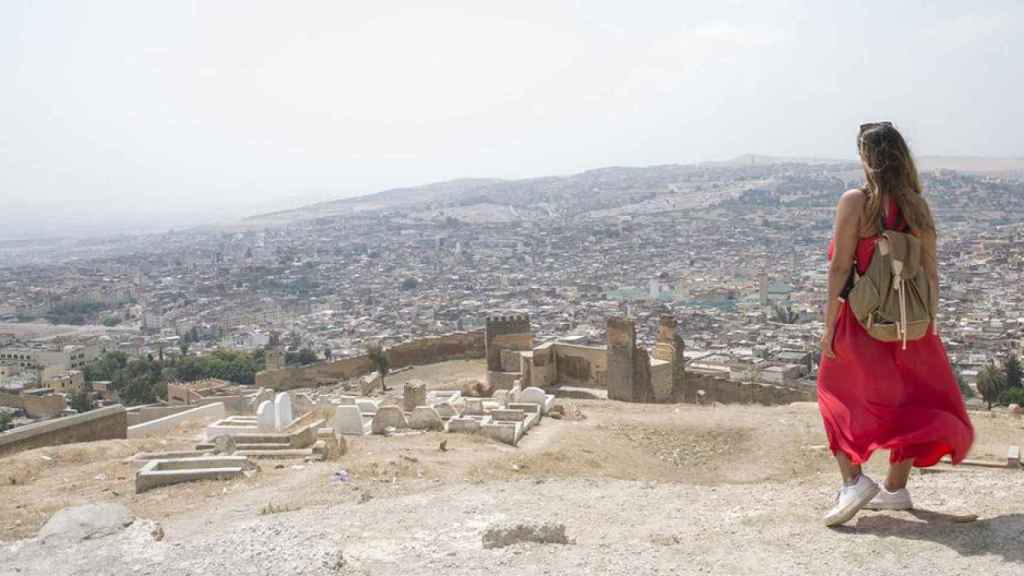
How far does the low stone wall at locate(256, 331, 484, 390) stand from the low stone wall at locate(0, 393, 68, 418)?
783cm

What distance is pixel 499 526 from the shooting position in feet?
15.3

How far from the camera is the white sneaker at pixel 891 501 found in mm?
4441

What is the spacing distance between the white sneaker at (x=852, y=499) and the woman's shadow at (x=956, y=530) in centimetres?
7

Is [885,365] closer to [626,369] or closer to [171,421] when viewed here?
[171,421]

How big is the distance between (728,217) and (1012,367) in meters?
77.5

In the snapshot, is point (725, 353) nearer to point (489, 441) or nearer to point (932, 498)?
point (489, 441)

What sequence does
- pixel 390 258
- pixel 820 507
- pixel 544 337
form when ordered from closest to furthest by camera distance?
1. pixel 820 507
2. pixel 544 337
3. pixel 390 258

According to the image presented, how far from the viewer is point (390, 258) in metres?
90.1

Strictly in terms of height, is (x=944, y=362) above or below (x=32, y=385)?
above

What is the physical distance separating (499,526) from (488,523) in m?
0.58

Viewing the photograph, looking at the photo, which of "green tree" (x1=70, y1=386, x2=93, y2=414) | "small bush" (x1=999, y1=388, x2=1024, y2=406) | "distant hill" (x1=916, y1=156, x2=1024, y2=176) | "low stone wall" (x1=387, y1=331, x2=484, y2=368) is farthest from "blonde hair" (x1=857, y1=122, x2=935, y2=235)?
"distant hill" (x1=916, y1=156, x2=1024, y2=176)

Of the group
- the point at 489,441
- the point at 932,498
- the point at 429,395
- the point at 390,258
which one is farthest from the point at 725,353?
the point at 390,258

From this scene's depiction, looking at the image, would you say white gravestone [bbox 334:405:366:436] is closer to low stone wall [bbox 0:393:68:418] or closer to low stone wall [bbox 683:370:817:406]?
low stone wall [bbox 683:370:817:406]

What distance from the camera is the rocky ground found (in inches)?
162
